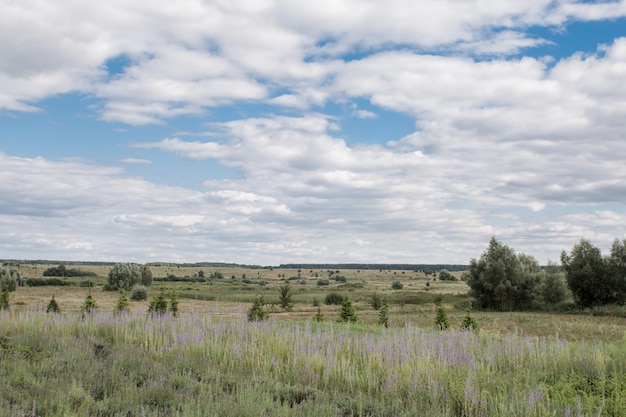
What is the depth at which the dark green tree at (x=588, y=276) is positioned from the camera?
164ft

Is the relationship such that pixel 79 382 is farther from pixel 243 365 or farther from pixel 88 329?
pixel 88 329

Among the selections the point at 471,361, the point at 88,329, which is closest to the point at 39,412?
the point at 471,361

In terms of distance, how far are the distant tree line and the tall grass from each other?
151 ft

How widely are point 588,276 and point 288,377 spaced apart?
50.7 m

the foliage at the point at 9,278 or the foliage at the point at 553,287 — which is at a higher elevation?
the foliage at the point at 553,287

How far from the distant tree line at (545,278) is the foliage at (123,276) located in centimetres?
5042

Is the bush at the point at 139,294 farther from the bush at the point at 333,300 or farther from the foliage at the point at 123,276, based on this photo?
the bush at the point at 333,300

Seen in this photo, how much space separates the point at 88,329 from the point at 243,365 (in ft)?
17.3

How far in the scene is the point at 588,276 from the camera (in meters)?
50.2

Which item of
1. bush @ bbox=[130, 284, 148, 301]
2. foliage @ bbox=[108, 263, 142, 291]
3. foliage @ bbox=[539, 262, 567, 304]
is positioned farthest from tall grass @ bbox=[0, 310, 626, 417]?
foliage @ bbox=[108, 263, 142, 291]

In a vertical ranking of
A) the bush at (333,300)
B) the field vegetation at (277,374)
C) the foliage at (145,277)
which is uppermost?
the field vegetation at (277,374)

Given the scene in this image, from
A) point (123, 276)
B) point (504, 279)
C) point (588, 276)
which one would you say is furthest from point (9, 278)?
point (588, 276)

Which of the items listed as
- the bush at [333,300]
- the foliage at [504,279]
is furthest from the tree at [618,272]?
the bush at [333,300]

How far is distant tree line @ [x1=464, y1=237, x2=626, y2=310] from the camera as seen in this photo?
164ft
